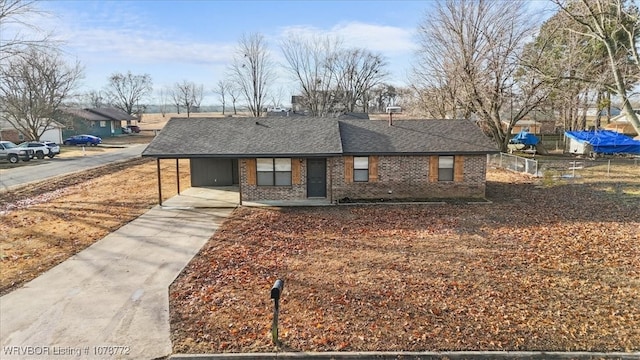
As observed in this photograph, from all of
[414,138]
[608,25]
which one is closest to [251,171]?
[414,138]

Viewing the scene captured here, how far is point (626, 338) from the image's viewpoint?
6.88m

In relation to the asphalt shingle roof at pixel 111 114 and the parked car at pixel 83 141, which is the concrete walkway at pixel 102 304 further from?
the asphalt shingle roof at pixel 111 114

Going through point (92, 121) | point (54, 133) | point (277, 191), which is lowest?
point (277, 191)

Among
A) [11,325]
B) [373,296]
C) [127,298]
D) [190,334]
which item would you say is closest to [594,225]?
[373,296]

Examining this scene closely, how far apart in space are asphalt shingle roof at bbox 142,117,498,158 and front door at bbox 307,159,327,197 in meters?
0.87

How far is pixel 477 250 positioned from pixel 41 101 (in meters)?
47.7

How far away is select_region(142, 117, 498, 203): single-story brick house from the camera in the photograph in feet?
56.9

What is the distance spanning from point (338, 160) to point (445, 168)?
198 inches

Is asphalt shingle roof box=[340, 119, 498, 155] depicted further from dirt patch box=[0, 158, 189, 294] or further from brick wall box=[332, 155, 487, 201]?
dirt patch box=[0, 158, 189, 294]

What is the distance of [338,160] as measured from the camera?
58.4 feet

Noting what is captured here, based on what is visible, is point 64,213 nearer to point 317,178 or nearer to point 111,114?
point 317,178

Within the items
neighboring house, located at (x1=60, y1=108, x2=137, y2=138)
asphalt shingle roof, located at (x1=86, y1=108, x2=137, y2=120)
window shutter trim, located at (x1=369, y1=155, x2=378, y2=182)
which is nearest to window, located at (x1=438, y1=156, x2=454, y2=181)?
window shutter trim, located at (x1=369, y1=155, x2=378, y2=182)

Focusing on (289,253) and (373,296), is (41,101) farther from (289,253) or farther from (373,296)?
(373,296)

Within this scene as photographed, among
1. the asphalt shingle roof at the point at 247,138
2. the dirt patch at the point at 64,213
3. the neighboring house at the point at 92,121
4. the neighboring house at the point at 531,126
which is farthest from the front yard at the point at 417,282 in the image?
the neighboring house at the point at 92,121
